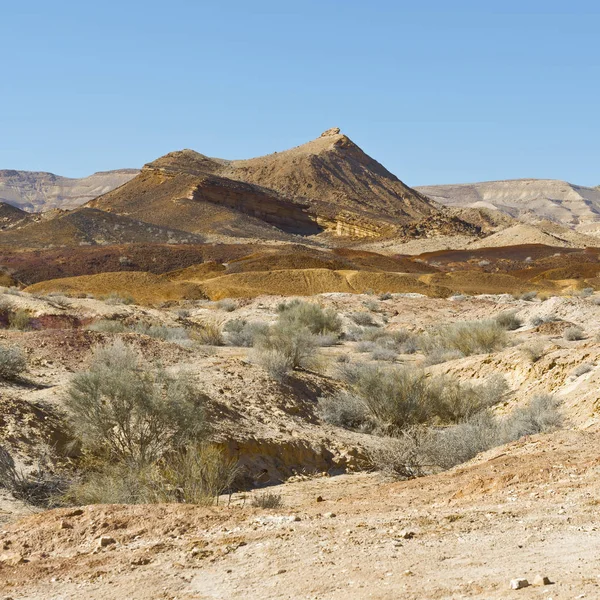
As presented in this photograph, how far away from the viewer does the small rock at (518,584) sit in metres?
4.32

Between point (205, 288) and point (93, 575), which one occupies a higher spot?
point (205, 288)

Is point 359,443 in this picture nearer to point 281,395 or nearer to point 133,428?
point 281,395

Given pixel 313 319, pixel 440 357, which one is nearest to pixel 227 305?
pixel 313 319

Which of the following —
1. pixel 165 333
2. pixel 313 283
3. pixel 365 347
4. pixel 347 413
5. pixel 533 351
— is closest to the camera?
pixel 347 413

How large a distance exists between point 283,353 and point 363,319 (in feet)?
45.9

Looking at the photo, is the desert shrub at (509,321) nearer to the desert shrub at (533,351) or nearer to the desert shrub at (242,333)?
the desert shrub at (242,333)

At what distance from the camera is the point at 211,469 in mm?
8258

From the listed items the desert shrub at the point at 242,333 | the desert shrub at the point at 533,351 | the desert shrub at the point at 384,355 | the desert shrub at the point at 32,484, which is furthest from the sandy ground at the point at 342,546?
the desert shrub at the point at 242,333

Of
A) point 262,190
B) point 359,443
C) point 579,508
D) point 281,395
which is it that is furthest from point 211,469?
point 262,190

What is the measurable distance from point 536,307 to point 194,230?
5199cm

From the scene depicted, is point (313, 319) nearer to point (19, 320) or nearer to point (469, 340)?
point (469, 340)

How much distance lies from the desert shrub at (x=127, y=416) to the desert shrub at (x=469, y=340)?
11625mm

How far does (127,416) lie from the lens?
34.3 ft

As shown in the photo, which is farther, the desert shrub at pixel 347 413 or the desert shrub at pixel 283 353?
the desert shrub at pixel 283 353
